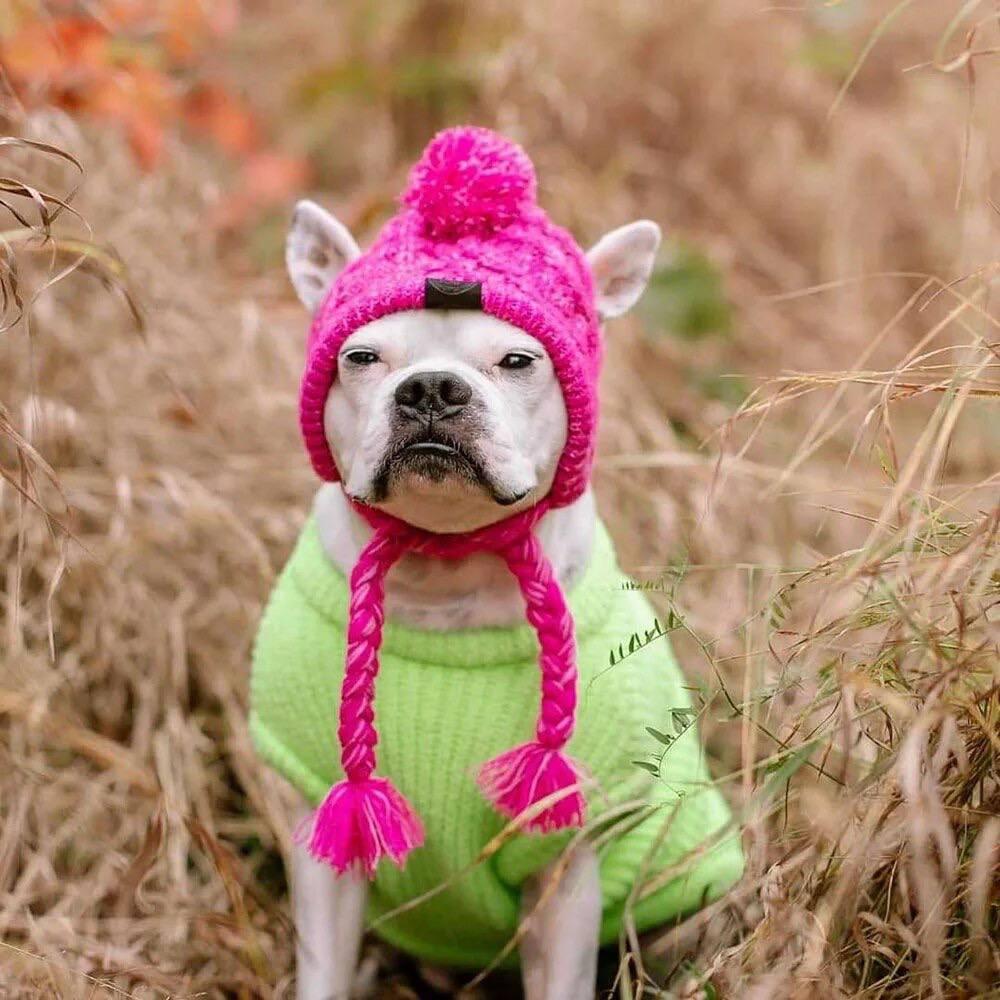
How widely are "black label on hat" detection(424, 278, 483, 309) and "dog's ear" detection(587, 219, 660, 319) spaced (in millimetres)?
240

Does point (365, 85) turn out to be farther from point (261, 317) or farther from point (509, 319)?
point (509, 319)

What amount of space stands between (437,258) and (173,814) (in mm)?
874

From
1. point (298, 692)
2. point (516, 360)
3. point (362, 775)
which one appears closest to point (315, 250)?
point (516, 360)

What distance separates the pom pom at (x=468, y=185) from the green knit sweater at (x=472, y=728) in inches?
17.5

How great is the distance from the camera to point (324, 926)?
5.75 ft

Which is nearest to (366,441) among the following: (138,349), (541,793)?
(541,793)

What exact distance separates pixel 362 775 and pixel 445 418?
423mm

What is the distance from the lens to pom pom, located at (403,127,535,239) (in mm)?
1610

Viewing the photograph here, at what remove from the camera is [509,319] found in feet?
5.16

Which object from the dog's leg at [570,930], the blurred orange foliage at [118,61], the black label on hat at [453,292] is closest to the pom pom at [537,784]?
the dog's leg at [570,930]

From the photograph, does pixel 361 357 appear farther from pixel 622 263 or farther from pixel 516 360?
pixel 622 263

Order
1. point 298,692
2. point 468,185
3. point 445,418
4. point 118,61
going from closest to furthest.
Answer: point 445,418 → point 468,185 → point 298,692 → point 118,61

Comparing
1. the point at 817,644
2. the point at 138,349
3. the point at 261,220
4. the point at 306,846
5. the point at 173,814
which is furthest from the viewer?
the point at 261,220

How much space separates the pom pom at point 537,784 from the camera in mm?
1596
